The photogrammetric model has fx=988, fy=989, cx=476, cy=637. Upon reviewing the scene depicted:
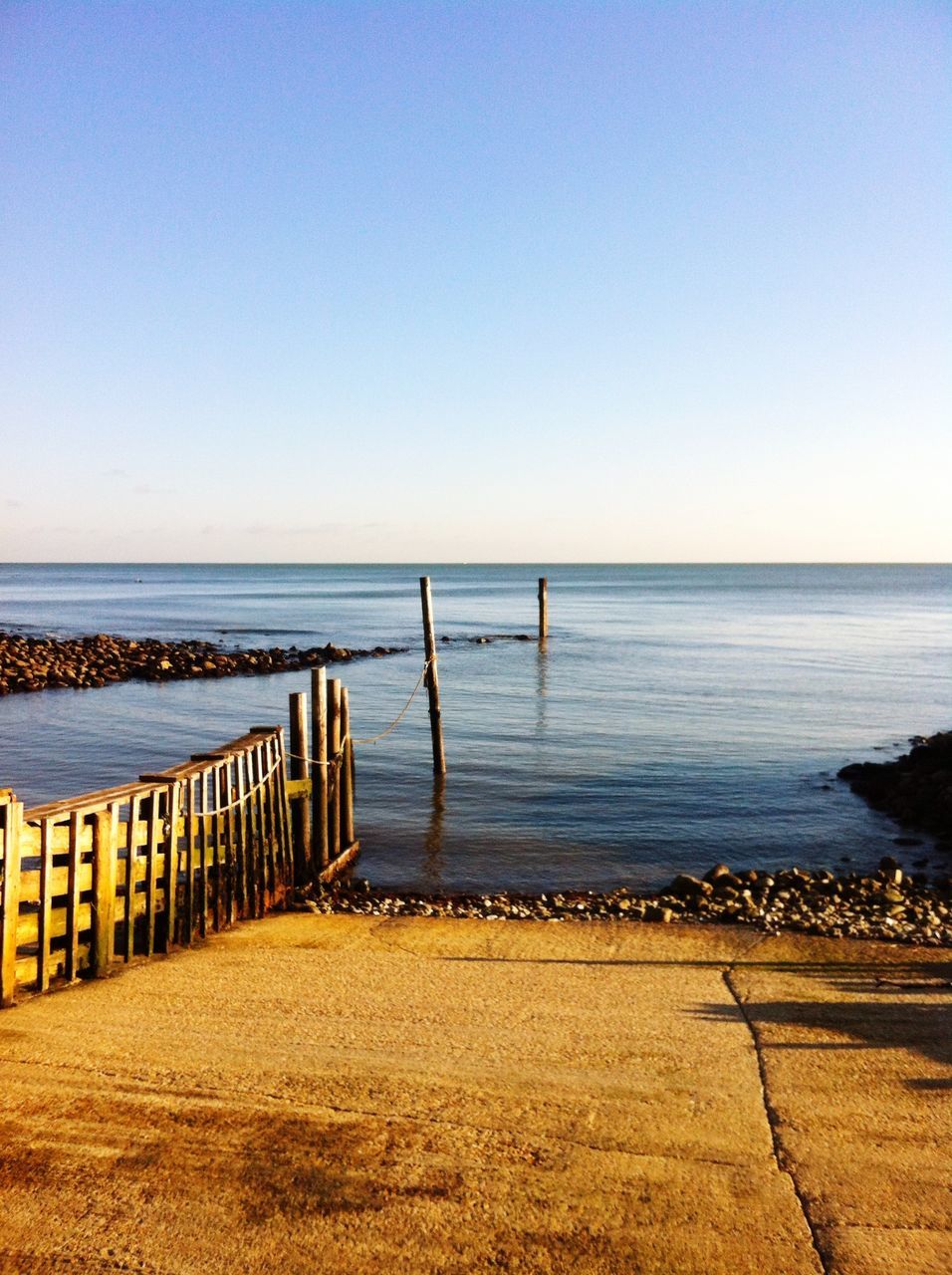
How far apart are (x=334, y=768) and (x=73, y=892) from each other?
5.79m

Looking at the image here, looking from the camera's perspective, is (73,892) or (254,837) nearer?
(73,892)

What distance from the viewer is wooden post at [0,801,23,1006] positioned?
6465 millimetres

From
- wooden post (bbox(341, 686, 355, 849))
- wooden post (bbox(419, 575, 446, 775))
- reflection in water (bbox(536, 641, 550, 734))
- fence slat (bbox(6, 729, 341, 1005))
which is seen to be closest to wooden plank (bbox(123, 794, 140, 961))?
fence slat (bbox(6, 729, 341, 1005))

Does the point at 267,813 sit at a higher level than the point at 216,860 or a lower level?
higher

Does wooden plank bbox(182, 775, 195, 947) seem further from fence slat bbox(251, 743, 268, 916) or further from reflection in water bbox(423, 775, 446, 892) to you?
reflection in water bbox(423, 775, 446, 892)

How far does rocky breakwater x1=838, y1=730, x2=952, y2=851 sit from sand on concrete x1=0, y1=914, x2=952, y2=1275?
926 centimetres

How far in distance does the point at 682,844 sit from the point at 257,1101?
10241 millimetres

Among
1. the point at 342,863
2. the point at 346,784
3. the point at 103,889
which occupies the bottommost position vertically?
the point at 342,863

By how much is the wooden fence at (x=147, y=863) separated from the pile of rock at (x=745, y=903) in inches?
43.7

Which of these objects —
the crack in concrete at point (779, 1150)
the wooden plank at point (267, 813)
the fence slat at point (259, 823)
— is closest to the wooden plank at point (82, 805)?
the fence slat at point (259, 823)

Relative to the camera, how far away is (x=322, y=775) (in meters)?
12.1

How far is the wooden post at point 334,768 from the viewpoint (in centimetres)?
1276

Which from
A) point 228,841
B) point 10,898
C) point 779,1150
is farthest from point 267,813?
point 779,1150

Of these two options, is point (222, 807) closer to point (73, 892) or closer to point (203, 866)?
point (203, 866)
